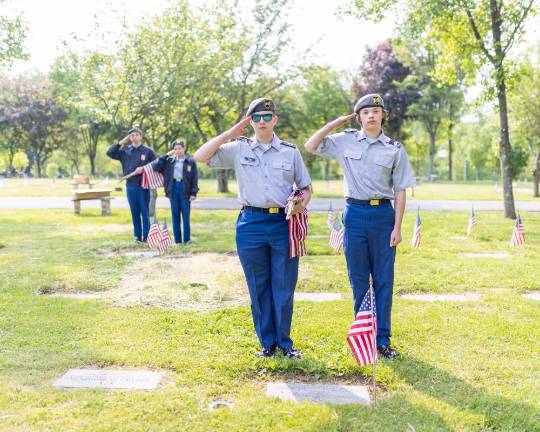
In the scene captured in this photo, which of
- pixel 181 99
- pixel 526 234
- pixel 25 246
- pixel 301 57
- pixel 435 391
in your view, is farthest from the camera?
pixel 301 57

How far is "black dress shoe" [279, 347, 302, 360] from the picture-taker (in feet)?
13.7

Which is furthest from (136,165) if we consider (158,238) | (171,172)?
(158,238)

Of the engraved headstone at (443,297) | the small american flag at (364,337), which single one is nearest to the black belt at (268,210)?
the small american flag at (364,337)

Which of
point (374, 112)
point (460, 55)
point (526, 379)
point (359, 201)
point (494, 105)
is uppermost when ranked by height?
point (460, 55)

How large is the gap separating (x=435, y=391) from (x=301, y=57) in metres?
20.0

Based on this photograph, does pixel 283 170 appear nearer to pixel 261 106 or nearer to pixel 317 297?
pixel 261 106

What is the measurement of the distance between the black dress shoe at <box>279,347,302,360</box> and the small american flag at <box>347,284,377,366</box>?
2.11ft

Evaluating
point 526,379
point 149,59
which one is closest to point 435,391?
point 526,379

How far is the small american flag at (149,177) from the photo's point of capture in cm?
935

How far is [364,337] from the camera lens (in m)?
3.67

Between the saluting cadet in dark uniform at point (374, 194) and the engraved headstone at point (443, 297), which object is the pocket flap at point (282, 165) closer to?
the saluting cadet in dark uniform at point (374, 194)

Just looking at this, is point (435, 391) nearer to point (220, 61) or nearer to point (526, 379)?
point (526, 379)

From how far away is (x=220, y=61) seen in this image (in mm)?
18406

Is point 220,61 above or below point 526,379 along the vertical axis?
above
